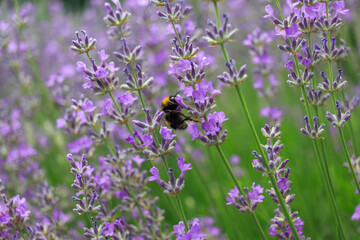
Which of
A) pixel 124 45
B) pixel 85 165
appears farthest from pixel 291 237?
pixel 124 45

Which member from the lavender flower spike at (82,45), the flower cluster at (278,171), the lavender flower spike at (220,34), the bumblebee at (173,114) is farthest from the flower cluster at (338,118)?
the lavender flower spike at (82,45)

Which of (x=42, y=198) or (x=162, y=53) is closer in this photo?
(x=42, y=198)

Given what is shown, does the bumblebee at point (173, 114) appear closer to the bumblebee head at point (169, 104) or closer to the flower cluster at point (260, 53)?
the bumblebee head at point (169, 104)

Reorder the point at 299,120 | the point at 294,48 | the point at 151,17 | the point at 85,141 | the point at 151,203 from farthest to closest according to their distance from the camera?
1. the point at 299,120
2. the point at 151,17
3. the point at 85,141
4. the point at 151,203
5. the point at 294,48

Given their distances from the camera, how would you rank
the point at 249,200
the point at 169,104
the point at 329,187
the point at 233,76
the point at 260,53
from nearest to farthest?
the point at 233,76 → the point at 249,200 → the point at 329,187 → the point at 169,104 → the point at 260,53

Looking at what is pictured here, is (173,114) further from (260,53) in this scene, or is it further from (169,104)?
(260,53)

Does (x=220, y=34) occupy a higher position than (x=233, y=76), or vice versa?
(x=220, y=34)

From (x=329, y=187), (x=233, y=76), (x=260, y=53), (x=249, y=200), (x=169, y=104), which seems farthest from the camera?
(x=260, y=53)

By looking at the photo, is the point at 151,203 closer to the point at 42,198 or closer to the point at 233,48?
the point at 42,198


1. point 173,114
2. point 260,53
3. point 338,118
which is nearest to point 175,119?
point 173,114
